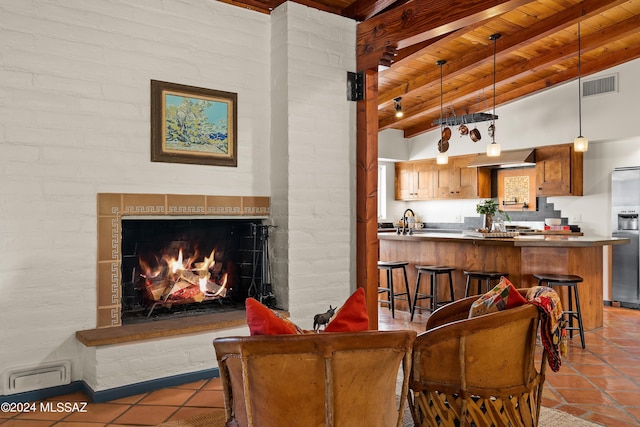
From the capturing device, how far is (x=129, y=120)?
11.5 feet

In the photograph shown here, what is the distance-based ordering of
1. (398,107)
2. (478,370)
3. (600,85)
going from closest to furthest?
(478,370)
(600,85)
(398,107)

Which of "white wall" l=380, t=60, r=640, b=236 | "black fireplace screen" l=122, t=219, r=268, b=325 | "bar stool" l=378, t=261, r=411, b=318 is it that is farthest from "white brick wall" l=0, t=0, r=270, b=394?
"white wall" l=380, t=60, r=640, b=236

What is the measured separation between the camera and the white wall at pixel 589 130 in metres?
6.51

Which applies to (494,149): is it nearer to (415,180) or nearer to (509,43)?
(509,43)

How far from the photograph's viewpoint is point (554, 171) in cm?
725

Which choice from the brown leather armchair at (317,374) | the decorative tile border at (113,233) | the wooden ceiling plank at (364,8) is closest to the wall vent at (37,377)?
the decorative tile border at (113,233)

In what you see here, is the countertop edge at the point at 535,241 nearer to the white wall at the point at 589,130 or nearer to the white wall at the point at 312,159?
the white wall at the point at 312,159

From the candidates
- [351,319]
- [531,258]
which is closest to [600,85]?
[531,258]

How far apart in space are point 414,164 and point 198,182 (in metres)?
6.06

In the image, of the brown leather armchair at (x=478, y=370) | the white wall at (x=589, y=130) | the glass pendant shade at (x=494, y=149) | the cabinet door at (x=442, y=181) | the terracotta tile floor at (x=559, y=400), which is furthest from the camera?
the cabinet door at (x=442, y=181)

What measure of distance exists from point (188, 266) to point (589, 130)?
5605 mm

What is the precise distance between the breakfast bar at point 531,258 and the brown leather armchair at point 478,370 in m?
2.78

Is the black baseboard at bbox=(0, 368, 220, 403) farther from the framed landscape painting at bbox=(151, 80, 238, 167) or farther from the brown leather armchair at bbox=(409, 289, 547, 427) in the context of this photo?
the brown leather armchair at bbox=(409, 289, 547, 427)

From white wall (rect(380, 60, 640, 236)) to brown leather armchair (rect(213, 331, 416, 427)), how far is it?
20.1 feet
